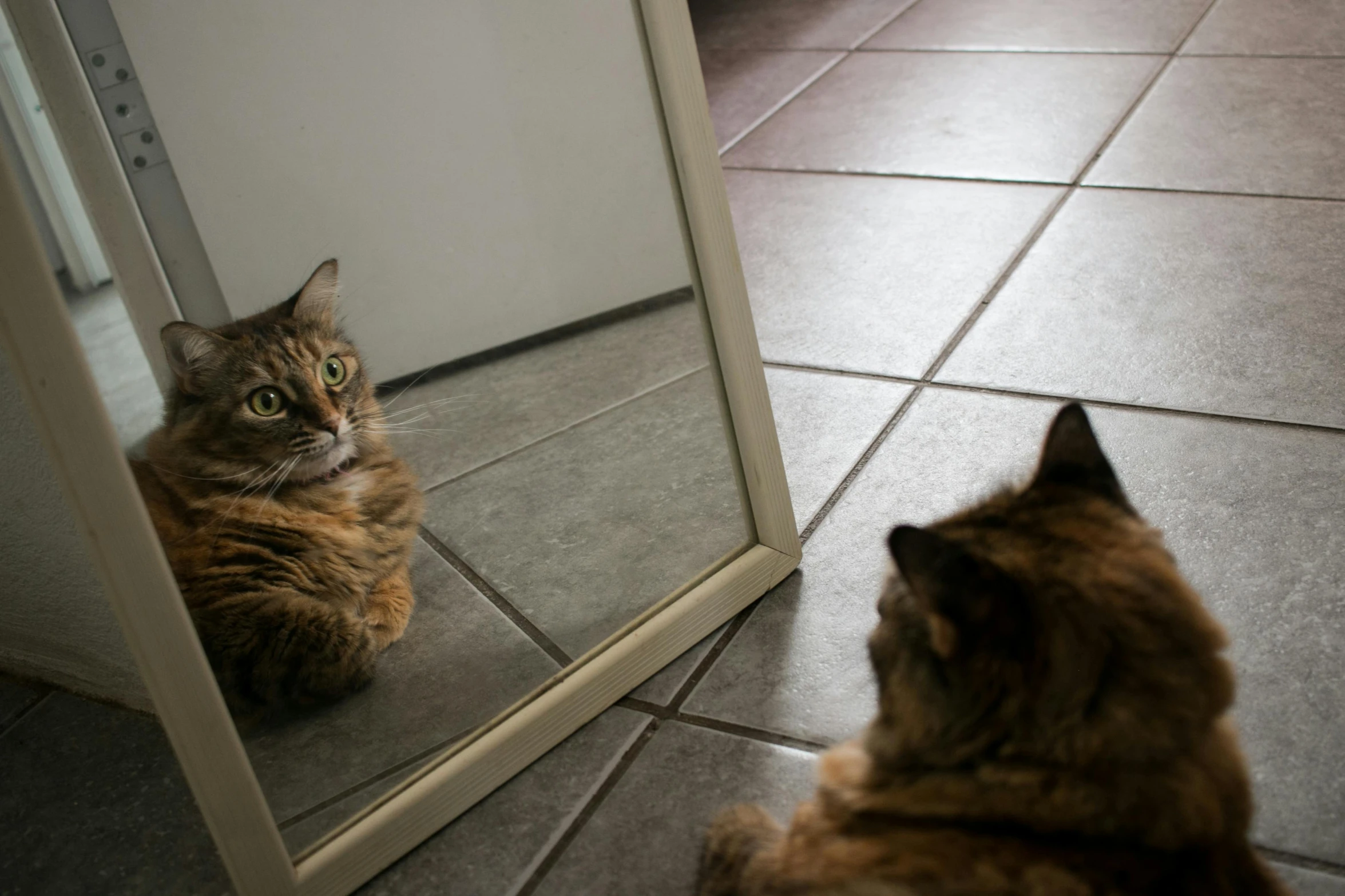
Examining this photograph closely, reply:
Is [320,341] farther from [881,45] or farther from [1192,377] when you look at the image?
[881,45]

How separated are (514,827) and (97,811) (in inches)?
28.5

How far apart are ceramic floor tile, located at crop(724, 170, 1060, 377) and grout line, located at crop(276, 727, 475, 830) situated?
4.41ft

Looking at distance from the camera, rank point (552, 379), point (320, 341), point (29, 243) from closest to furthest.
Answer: point (29, 243) → point (320, 341) → point (552, 379)

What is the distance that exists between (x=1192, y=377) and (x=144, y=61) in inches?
80.8

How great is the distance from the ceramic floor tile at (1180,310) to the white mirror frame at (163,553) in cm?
78

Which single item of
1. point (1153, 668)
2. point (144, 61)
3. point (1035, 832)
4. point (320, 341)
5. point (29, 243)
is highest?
point (144, 61)

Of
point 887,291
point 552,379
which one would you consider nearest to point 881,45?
point 887,291

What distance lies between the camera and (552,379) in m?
2.06

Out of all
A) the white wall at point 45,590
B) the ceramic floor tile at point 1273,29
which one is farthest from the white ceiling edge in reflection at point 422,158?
the ceramic floor tile at point 1273,29

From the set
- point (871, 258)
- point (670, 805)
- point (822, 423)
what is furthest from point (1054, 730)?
point (871, 258)

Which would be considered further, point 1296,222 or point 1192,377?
point 1296,222

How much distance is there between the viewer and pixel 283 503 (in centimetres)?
171

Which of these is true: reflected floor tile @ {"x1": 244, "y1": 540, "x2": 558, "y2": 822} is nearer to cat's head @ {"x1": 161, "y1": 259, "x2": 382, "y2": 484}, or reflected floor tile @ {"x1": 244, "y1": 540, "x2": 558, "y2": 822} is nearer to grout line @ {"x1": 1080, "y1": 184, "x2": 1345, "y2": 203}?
cat's head @ {"x1": 161, "y1": 259, "x2": 382, "y2": 484}

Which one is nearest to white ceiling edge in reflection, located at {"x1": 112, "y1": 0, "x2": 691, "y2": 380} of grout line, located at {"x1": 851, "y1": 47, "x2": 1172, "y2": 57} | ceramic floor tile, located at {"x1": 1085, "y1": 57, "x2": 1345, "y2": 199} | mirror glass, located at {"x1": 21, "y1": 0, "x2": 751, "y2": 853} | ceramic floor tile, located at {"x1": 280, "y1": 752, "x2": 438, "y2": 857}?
mirror glass, located at {"x1": 21, "y1": 0, "x2": 751, "y2": 853}
